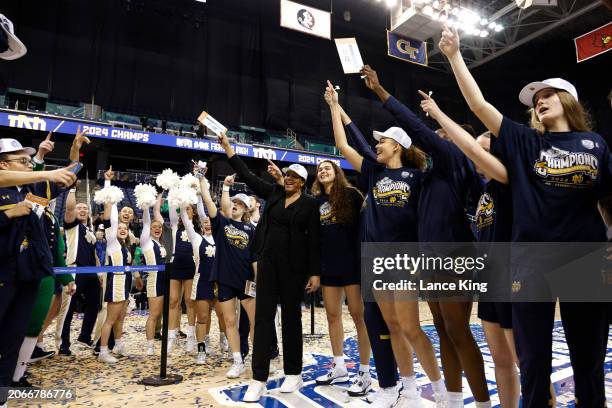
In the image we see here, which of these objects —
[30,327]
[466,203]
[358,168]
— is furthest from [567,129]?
[30,327]

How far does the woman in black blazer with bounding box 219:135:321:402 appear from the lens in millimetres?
3119

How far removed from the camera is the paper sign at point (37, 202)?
268cm

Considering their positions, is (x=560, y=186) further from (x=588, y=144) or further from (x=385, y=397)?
(x=385, y=397)

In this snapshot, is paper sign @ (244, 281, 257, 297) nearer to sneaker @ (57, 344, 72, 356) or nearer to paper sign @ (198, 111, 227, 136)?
paper sign @ (198, 111, 227, 136)

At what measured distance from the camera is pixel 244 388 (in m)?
3.28

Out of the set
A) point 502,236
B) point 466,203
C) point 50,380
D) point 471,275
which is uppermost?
point 466,203

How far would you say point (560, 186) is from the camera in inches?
59.5

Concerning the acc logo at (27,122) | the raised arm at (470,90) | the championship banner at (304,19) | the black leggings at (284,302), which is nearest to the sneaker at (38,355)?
the black leggings at (284,302)

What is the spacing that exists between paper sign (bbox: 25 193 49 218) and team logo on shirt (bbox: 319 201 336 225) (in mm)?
2122

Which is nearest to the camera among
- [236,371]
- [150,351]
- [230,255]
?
[236,371]

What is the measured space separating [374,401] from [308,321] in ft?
15.8

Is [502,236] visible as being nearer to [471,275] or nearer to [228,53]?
[471,275]

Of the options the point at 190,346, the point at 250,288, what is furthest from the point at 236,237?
the point at 190,346

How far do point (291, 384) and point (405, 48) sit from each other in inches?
410
